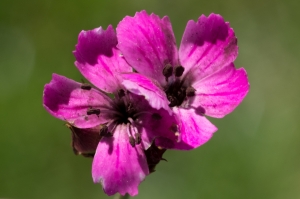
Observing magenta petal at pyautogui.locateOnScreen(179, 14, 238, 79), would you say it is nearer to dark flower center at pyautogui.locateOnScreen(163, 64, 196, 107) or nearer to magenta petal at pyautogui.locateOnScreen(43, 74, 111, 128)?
dark flower center at pyautogui.locateOnScreen(163, 64, 196, 107)

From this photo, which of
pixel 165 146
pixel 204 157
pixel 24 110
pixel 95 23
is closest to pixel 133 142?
pixel 165 146

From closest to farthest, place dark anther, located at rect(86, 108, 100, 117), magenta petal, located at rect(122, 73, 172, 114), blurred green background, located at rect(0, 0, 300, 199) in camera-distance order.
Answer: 1. magenta petal, located at rect(122, 73, 172, 114)
2. dark anther, located at rect(86, 108, 100, 117)
3. blurred green background, located at rect(0, 0, 300, 199)

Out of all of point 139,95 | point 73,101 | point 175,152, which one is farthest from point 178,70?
point 175,152

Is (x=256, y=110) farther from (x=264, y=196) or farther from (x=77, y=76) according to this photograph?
(x=77, y=76)

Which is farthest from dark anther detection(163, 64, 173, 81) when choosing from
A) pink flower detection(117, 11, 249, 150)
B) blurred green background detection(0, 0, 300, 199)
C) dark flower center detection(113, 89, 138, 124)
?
blurred green background detection(0, 0, 300, 199)

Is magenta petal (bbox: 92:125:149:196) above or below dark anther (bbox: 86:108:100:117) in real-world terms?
below

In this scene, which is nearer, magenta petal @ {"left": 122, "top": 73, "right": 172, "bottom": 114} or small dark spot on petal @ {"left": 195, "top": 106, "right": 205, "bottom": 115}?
magenta petal @ {"left": 122, "top": 73, "right": 172, "bottom": 114}

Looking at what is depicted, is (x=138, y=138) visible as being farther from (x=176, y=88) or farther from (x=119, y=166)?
(x=176, y=88)
